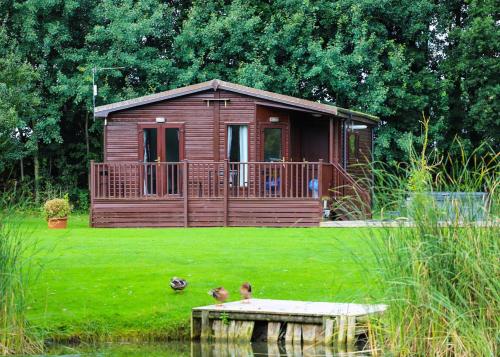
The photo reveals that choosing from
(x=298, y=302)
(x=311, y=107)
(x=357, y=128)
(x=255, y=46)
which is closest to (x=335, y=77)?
(x=255, y=46)

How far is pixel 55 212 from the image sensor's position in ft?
81.2

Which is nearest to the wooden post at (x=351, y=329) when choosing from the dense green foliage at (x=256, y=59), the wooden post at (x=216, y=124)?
the wooden post at (x=216, y=124)

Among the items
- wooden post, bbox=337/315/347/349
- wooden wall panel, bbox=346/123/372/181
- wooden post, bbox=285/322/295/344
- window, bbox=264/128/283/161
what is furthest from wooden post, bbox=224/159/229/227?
wooden post, bbox=337/315/347/349

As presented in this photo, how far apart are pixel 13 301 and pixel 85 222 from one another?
59.4 feet

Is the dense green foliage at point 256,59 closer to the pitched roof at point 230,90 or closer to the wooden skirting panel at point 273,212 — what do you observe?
the pitched roof at point 230,90

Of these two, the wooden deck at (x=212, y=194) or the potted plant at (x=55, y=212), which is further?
the wooden deck at (x=212, y=194)

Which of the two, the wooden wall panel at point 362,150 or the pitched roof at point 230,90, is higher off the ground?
the pitched roof at point 230,90

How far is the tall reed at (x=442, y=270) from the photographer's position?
884cm

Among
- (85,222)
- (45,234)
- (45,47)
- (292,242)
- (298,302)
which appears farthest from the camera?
(45,47)

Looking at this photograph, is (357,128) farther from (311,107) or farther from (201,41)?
(201,41)

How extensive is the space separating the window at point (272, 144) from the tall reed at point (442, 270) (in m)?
18.8

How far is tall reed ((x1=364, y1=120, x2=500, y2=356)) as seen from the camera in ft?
29.0

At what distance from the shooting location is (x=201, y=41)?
37.0m

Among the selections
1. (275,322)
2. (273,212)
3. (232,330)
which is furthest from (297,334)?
(273,212)
